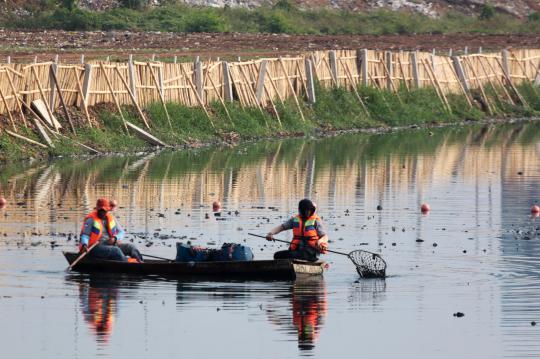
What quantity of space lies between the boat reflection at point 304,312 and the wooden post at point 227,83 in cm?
2751

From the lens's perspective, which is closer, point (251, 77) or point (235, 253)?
point (235, 253)

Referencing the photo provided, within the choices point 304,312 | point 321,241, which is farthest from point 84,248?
point 304,312

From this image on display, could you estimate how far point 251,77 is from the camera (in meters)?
53.5

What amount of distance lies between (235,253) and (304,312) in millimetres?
3168

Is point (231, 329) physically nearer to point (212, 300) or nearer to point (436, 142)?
point (212, 300)

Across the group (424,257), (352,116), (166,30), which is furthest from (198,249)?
(166,30)

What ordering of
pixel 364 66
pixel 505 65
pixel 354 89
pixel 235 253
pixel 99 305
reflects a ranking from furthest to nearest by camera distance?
pixel 505 65, pixel 364 66, pixel 354 89, pixel 235 253, pixel 99 305

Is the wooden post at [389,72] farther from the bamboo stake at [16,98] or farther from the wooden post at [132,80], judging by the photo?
the bamboo stake at [16,98]

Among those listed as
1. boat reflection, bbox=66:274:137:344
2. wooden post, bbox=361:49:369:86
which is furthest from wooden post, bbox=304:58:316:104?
boat reflection, bbox=66:274:137:344

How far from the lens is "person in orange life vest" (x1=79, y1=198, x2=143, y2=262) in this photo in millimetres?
25328

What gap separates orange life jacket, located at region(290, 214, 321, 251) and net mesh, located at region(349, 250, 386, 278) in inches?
24.3

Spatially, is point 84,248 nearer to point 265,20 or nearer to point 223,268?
point 223,268

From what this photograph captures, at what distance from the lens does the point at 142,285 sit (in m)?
24.3

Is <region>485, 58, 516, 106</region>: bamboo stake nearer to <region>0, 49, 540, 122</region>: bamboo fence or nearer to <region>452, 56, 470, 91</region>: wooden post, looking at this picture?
<region>0, 49, 540, 122</region>: bamboo fence
